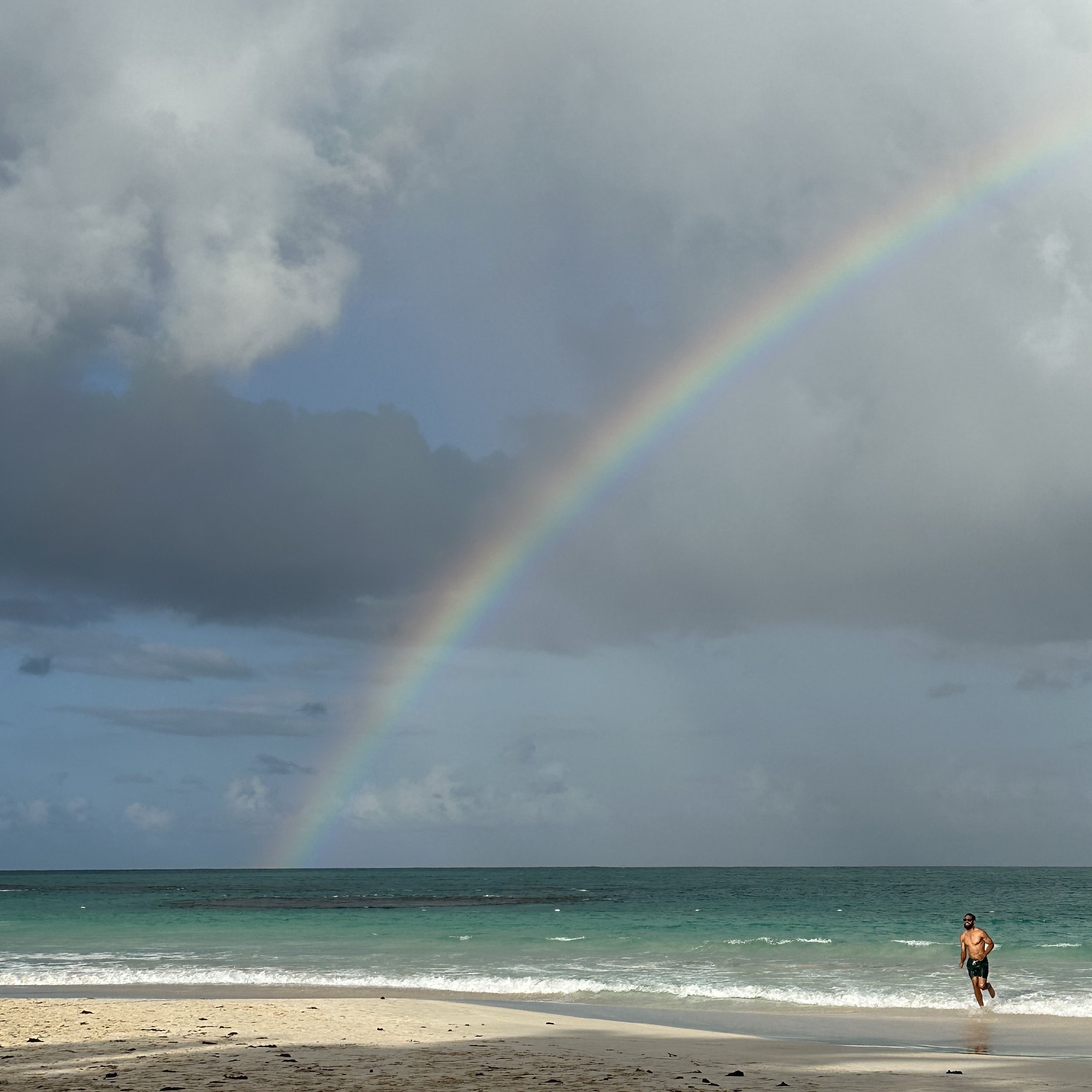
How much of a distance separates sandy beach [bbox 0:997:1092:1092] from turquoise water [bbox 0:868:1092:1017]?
6.90 m

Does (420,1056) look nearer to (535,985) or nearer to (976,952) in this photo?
(535,985)

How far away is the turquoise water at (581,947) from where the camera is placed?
26172 mm

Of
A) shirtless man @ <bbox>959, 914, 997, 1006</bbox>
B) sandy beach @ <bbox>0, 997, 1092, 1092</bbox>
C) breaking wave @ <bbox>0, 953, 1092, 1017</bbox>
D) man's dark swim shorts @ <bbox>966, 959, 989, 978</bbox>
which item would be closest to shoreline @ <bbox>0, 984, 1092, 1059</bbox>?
breaking wave @ <bbox>0, 953, 1092, 1017</bbox>

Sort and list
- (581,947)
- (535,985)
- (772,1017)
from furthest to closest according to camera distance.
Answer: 1. (581,947)
2. (535,985)
3. (772,1017)

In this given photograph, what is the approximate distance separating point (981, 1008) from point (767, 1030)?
534 centimetres

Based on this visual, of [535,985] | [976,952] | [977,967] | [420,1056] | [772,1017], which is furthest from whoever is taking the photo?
[535,985]

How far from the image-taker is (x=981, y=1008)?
21953 mm

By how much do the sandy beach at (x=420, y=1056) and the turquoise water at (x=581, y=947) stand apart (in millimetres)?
6902

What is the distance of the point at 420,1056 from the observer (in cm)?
1471

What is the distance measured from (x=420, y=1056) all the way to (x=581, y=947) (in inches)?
886

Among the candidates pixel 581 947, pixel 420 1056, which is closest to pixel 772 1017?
pixel 420 1056

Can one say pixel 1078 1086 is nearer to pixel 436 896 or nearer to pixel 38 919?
pixel 38 919

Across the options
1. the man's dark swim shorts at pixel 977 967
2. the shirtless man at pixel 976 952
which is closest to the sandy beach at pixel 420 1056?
the shirtless man at pixel 976 952

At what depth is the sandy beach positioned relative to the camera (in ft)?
41.8
